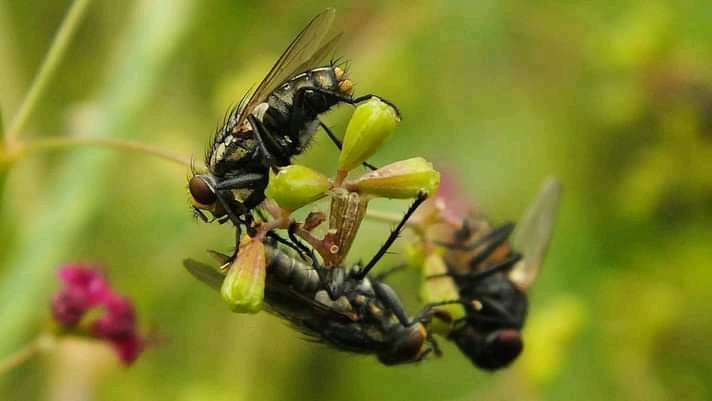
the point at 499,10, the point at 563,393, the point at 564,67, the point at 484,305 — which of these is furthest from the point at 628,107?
the point at 484,305

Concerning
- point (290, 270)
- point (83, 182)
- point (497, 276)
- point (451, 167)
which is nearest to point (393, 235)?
point (290, 270)

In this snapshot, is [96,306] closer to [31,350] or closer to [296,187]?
[31,350]

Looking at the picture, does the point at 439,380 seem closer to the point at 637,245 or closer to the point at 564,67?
the point at 637,245

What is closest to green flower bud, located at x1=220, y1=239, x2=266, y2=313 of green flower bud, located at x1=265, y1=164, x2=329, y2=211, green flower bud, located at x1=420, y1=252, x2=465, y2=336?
green flower bud, located at x1=265, y1=164, x2=329, y2=211

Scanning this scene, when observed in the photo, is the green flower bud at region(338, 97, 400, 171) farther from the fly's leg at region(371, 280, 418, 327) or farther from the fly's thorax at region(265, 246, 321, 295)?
the fly's leg at region(371, 280, 418, 327)

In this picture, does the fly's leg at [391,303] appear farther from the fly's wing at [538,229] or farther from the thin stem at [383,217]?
the fly's wing at [538,229]

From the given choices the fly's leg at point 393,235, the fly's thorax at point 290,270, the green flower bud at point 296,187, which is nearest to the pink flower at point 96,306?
the fly's thorax at point 290,270
